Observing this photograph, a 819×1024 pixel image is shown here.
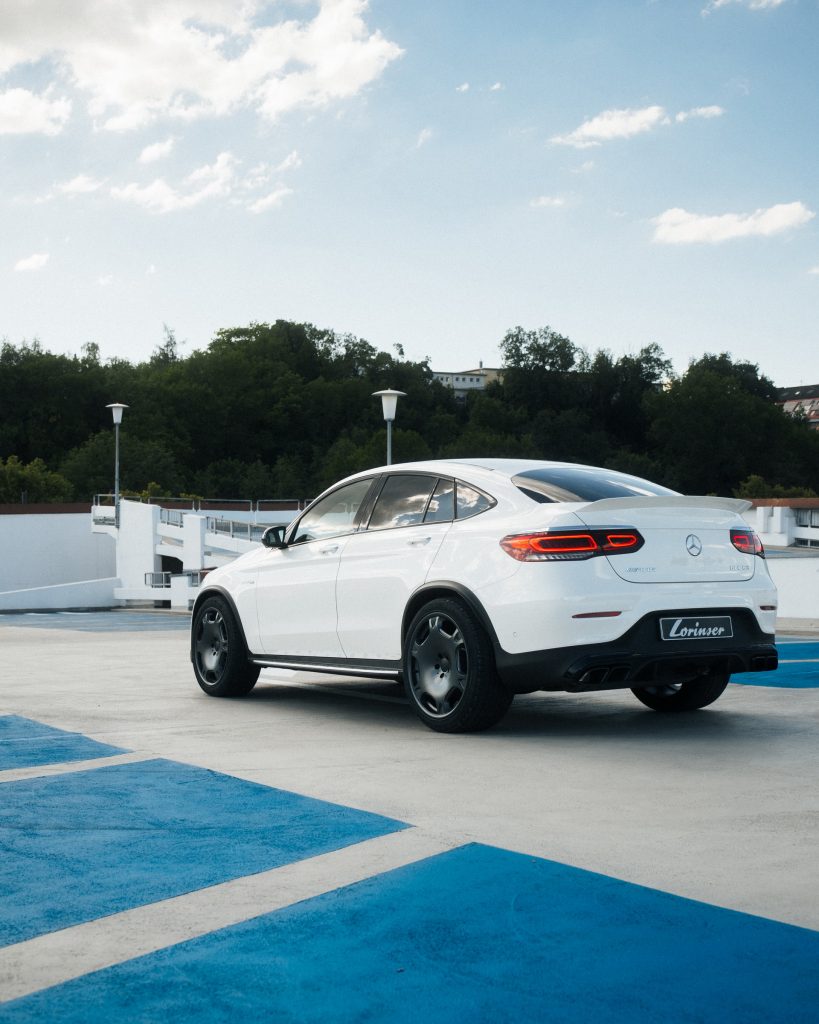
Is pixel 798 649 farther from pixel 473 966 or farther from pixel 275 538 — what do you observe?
pixel 473 966

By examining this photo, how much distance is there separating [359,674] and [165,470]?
3137 inches

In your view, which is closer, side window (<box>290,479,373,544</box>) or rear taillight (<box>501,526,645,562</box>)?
rear taillight (<box>501,526,645,562</box>)

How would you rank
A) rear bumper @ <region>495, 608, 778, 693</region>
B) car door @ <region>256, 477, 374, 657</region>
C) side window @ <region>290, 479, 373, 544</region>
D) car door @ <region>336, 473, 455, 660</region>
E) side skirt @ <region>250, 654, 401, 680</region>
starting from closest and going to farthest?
1. rear bumper @ <region>495, 608, 778, 693</region>
2. car door @ <region>336, 473, 455, 660</region>
3. side skirt @ <region>250, 654, 401, 680</region>
4. car door @ <region>256, 477, 374, 657</region>
5. side window @ <region>290, 479, 373, 544</region>

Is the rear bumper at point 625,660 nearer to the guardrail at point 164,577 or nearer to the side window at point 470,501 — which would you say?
the side window at point 470,501

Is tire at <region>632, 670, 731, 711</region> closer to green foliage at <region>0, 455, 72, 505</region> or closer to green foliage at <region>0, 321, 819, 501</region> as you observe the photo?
green foliage at <region>0, 455, 72, 505</region>

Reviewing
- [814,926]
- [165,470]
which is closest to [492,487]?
[814,926]

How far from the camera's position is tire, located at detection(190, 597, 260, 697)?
9594 millimetres

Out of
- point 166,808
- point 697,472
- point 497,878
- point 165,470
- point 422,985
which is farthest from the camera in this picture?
point 697,472

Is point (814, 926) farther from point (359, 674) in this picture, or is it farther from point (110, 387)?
point (110, 387)

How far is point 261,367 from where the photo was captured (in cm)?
11431

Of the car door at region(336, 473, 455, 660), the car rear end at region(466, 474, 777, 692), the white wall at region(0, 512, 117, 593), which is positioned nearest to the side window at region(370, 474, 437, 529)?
the car door at region(336, 473, 455, 660)

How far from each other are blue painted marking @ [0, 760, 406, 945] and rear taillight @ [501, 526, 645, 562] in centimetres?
208

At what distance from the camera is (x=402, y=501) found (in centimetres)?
830

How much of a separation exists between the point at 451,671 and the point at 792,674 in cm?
480
